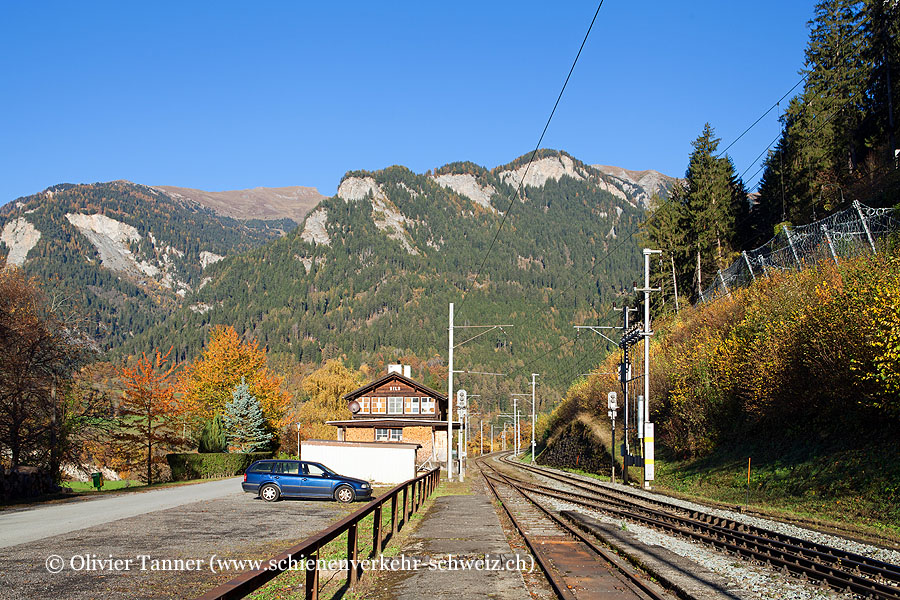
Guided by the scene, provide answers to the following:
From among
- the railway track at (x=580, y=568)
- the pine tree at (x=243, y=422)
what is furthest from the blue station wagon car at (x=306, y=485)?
the pine tree at (x=243, y=422)

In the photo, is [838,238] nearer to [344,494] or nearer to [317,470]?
[344,494]

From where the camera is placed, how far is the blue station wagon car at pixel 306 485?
24.9 meters

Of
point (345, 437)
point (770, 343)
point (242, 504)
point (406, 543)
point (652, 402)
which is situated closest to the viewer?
point (406, 543)

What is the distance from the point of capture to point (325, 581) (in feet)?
31.6

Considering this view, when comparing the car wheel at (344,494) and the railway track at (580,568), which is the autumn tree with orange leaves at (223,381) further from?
the railway track at (580,568)

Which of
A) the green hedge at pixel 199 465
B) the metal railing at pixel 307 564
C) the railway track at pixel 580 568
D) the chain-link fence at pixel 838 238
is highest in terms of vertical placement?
the chain-link fence at pixel 838 238

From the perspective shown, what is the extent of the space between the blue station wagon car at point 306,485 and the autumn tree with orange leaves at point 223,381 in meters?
34.4

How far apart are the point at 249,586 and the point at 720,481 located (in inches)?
1075

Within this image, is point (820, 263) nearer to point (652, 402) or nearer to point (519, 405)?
point (652, 402)

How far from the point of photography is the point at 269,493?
24.8 m

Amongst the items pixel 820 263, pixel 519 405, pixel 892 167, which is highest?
pixel 892 167

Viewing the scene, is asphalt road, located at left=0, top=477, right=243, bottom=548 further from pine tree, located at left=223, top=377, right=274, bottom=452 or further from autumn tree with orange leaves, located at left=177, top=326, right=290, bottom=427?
autumn tree with orange leaves, located at left=177, top=326, right=290, bottom=427

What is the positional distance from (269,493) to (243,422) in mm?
Answer: 30666

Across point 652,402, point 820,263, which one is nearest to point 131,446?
point 652,402
